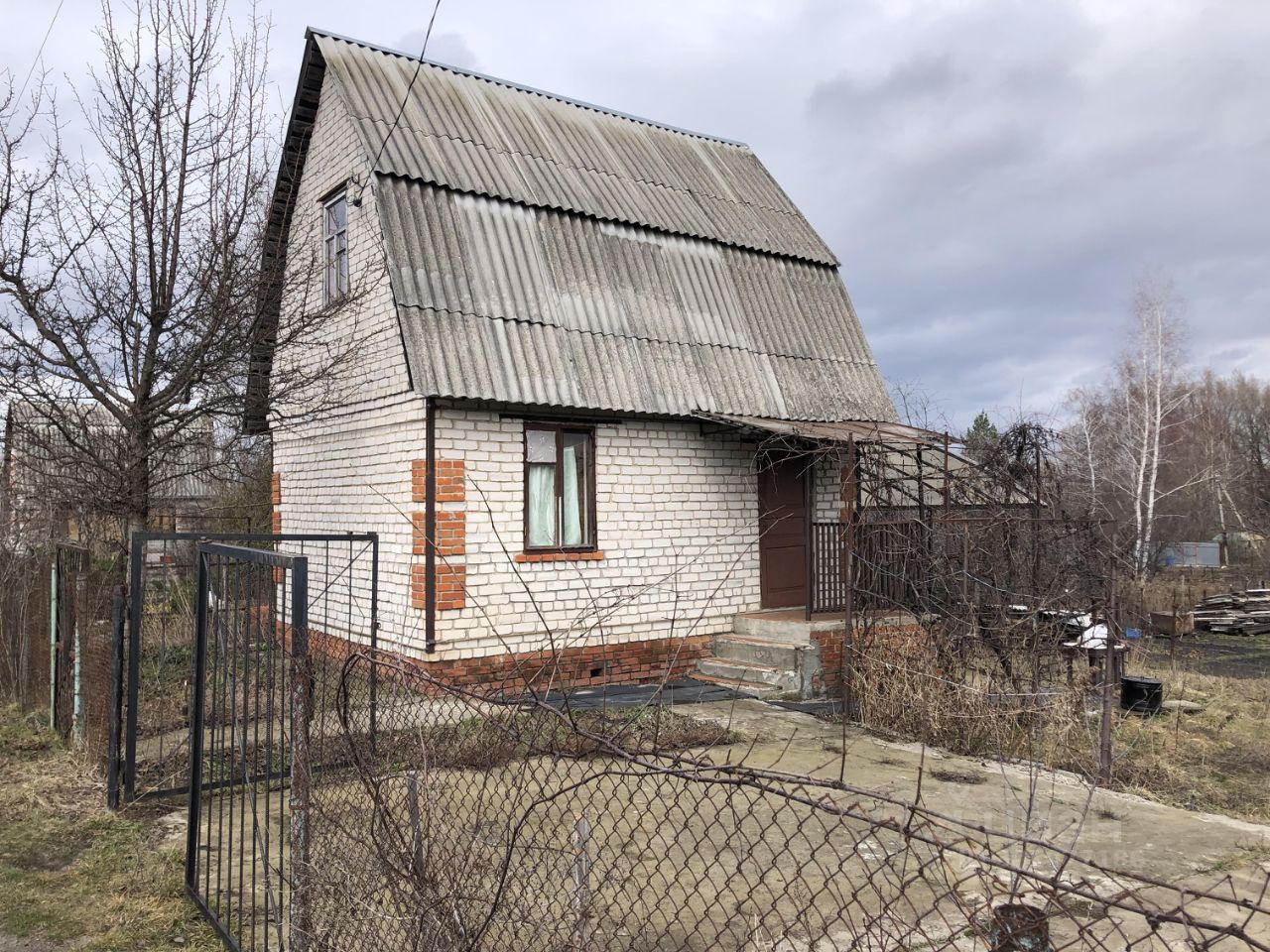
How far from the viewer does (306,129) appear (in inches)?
500

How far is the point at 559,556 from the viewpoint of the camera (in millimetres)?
10312

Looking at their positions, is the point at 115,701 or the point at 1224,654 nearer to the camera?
the point at 115,701

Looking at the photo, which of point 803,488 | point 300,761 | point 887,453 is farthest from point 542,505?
point 300,761

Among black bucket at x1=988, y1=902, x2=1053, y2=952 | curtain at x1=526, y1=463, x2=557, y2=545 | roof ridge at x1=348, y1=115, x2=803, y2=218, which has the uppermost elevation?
roof ridge at x1=348, y1=115, x2=803, y2=218

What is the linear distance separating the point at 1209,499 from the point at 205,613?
46329 millimetres

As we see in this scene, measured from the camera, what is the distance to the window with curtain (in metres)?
10.4

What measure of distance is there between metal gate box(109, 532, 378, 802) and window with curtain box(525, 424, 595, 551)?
1.83m

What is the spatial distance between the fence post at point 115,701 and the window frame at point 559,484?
4.44 metres

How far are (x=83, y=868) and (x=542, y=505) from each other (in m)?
5.95

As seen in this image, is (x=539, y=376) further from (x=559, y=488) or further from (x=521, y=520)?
(x=521, y=520)

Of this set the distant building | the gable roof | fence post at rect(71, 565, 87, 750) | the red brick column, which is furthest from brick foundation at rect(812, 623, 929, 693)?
the distant building

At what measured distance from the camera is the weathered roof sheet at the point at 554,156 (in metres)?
11.0

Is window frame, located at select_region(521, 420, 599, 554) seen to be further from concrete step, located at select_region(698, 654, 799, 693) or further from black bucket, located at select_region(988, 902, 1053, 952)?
black bucket, located at select_region(988, 902, 1053, 952)

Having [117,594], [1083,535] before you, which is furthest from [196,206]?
[1083,535]
